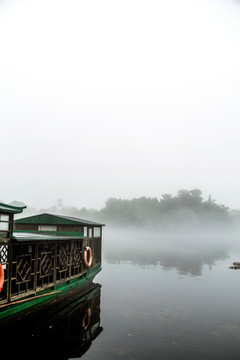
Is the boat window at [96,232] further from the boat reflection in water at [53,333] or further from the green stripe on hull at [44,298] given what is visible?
the boat reflection in water at [53,333]

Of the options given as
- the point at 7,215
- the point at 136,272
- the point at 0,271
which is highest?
the point at 7,215

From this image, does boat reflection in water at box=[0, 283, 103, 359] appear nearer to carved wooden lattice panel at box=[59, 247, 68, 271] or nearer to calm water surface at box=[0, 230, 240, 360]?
calm water surface at box=[0, 230, 240, 360]

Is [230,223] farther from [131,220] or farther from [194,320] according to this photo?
[194,320]

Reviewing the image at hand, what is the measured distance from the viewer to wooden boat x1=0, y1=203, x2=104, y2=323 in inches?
467

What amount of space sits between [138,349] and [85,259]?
29.2ft

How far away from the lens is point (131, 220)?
16000cm

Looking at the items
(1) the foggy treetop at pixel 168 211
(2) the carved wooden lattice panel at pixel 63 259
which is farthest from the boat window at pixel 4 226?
(1) the foggy treetop at pixel 168 211

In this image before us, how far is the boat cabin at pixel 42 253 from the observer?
11.9 metres

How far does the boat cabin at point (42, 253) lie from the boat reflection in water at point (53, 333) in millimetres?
1312

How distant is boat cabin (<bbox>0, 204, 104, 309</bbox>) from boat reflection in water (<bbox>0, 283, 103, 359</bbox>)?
131cm

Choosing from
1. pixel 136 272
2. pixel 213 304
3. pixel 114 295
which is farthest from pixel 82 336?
pixel 136 272

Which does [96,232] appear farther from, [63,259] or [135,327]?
[135,327]

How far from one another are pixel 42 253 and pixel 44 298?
222 cm

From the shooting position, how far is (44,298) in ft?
46.3
